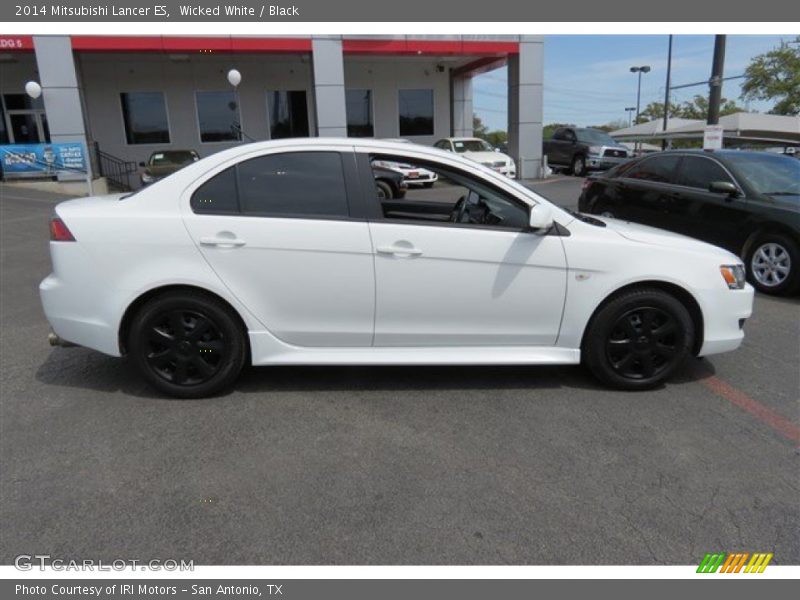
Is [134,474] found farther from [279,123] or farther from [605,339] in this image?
[279,123]

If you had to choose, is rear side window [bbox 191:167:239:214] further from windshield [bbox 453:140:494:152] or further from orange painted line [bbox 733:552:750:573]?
windshield [bbox 453:140:494:152]

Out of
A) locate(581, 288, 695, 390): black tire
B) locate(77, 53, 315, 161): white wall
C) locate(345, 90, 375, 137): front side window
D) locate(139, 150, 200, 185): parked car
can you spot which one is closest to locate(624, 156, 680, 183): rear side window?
locate(581, 288, 695, 390): black tire

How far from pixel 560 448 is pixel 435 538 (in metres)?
1.08

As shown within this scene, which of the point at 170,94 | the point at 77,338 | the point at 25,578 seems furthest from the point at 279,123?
the point at 25,578

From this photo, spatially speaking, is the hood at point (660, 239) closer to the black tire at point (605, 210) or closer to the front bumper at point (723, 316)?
the front bumper at point (723, 316)

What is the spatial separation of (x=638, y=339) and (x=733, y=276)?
0.81 m

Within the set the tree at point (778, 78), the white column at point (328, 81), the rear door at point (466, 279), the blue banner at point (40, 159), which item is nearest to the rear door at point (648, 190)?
the rear door at point (466, 279)

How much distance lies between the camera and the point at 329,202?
12.6ft

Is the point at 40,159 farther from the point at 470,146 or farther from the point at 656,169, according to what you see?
the point at 656,169

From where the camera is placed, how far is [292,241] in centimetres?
376

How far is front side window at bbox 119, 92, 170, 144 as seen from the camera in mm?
22516

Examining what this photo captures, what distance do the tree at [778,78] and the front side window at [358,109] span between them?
110 ft

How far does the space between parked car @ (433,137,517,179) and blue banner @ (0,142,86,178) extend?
11815mm

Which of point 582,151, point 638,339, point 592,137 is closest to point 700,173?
point 638,339
